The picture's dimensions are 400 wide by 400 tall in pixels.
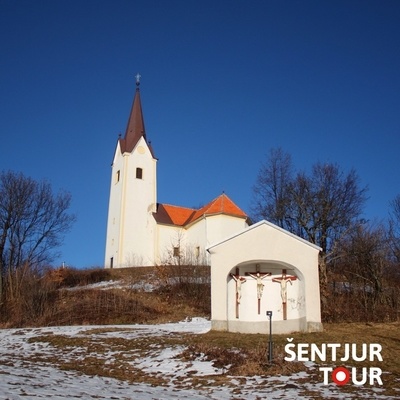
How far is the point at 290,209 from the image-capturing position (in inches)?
1299

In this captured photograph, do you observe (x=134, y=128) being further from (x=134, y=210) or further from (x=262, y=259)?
(x=262, y=259)

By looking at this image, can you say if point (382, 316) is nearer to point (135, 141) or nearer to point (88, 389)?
point (88, 389)

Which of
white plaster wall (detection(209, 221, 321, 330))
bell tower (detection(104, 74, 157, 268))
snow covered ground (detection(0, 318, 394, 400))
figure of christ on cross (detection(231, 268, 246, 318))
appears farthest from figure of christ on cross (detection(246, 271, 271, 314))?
bell tower (detection(104, 74, 157, 268))

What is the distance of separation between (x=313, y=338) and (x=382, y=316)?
27.5ft

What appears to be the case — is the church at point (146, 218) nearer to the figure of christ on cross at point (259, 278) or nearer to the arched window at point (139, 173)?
the arched window at point (139, 173)

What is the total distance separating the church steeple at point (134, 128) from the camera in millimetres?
48353

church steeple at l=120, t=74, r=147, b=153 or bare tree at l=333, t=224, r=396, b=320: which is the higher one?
church steeple at l=120, t=74, r=147, b=153

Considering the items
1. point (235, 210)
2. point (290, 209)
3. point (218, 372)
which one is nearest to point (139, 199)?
point (235, 210)

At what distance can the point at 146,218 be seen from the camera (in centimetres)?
4612

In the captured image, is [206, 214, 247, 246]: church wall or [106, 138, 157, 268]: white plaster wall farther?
[106, 138, 157, 268]: white plaster wall

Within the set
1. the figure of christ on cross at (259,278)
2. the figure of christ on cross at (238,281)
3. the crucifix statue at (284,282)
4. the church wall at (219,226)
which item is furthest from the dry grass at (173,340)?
the church wall at (219,226)

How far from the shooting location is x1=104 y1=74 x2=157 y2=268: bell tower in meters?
44.4

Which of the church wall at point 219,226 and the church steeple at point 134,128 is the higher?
the church steeple at point 134,128

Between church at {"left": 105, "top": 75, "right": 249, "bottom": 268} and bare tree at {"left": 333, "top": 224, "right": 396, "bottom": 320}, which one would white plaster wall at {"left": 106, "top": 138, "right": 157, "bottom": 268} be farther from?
bare tree at {"left": 333, "top": 224, "right": 396, "bottom": 320}
